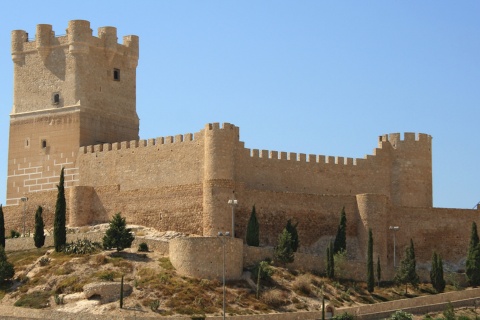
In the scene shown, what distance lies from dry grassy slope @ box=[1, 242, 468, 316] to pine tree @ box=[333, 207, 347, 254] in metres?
2.77

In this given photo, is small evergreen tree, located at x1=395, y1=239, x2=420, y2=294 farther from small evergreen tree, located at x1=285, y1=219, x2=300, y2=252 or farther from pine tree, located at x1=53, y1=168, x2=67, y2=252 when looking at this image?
pine tree, located at x1=53, y1=168, x2=67, y2=252

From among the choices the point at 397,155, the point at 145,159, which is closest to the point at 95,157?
the point at 145,159

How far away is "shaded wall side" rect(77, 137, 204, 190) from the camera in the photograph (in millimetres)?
72000

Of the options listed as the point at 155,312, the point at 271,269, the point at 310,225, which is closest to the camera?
the point at 155,312

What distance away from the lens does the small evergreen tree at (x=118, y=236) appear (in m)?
68.2

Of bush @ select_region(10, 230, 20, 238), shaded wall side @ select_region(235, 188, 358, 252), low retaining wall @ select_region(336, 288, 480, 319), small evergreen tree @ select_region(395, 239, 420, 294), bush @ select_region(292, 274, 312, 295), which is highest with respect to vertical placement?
shaded wall side @ select_region(235, 188, 358, 252)

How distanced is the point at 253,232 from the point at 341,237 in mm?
4463

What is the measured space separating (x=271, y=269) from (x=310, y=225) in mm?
5872

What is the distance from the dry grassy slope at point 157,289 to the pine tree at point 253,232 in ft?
7.31

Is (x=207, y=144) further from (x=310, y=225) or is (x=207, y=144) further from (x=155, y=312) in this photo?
(x=155, y=312)

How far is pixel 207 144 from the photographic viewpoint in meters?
70.9

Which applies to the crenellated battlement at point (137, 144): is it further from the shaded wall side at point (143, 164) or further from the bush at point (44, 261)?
the bush at point (44, 261)

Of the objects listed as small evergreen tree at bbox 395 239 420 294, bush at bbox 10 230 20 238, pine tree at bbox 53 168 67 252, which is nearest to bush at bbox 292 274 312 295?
small evergreen tree at bbox 395 239 420 294

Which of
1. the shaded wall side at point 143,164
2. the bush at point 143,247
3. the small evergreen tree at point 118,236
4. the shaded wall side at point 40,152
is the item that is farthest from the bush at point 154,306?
the shaded wall side at point 40,152
